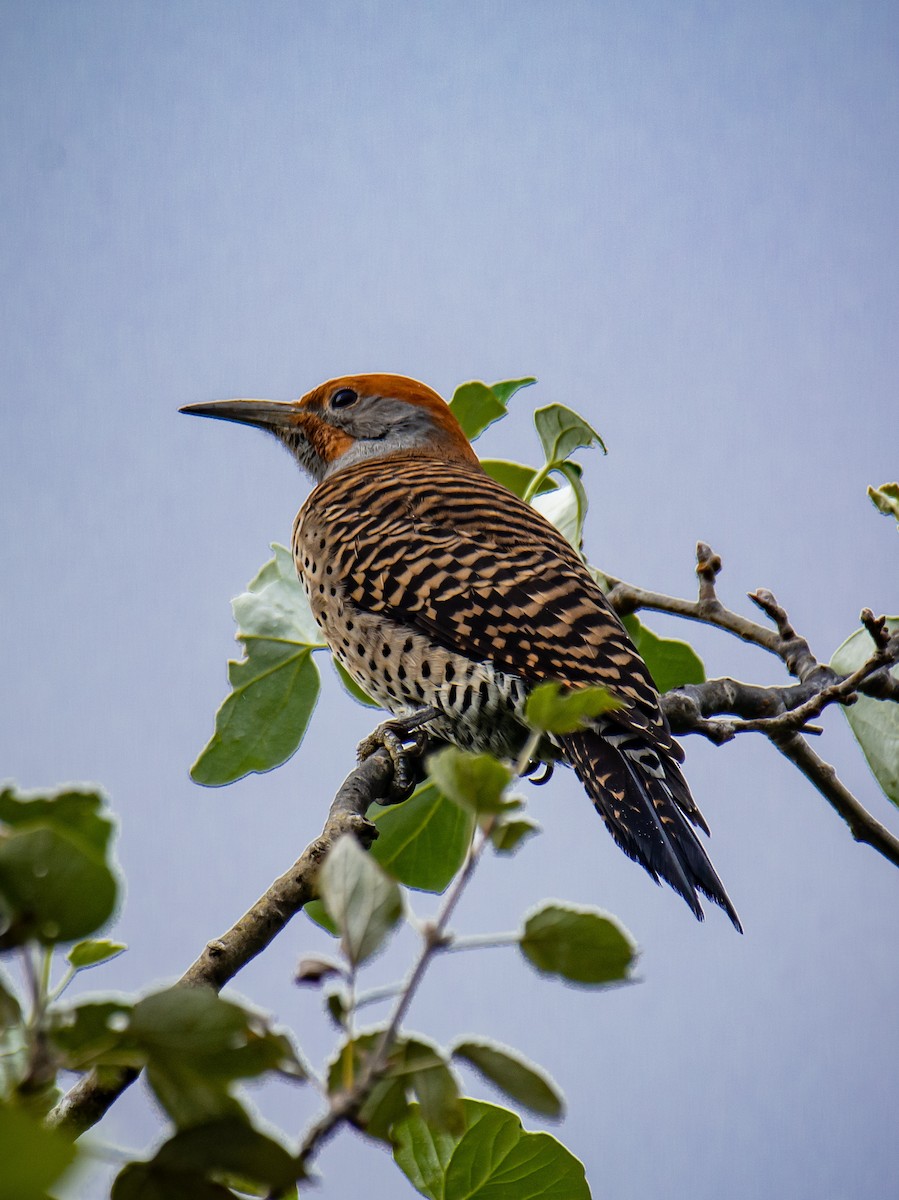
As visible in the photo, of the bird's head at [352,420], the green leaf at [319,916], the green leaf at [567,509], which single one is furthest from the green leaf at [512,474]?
the green leaf at [319,916]

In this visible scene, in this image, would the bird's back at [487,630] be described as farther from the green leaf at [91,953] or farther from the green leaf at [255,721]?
the green leaf at [91,953]

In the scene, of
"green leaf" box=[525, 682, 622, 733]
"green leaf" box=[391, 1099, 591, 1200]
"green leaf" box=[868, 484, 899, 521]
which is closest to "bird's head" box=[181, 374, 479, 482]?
"green leaf" box=[868, 484, 899, 521]

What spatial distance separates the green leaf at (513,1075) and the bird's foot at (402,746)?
1.17 metres

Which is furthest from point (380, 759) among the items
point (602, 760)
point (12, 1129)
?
point (12, 1129)

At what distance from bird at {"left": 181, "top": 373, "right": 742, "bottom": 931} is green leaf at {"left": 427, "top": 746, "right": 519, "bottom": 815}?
0.84m

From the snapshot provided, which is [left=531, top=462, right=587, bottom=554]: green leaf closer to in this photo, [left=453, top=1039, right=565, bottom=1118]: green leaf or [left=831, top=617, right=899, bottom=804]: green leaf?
[left=831, top=617, right=899, bottom=804]: green leaf

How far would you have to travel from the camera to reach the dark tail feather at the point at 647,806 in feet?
4.64

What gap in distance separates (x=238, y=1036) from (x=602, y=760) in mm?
1184

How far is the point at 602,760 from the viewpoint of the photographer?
1.60 m

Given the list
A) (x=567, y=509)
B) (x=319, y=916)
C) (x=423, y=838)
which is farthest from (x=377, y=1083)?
(x=567, y=509)

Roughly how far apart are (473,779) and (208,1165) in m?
0.18

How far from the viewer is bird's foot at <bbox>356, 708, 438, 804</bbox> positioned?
1720 mm

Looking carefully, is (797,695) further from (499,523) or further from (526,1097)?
(526,1097)

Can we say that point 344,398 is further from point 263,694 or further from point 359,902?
point 359,902
